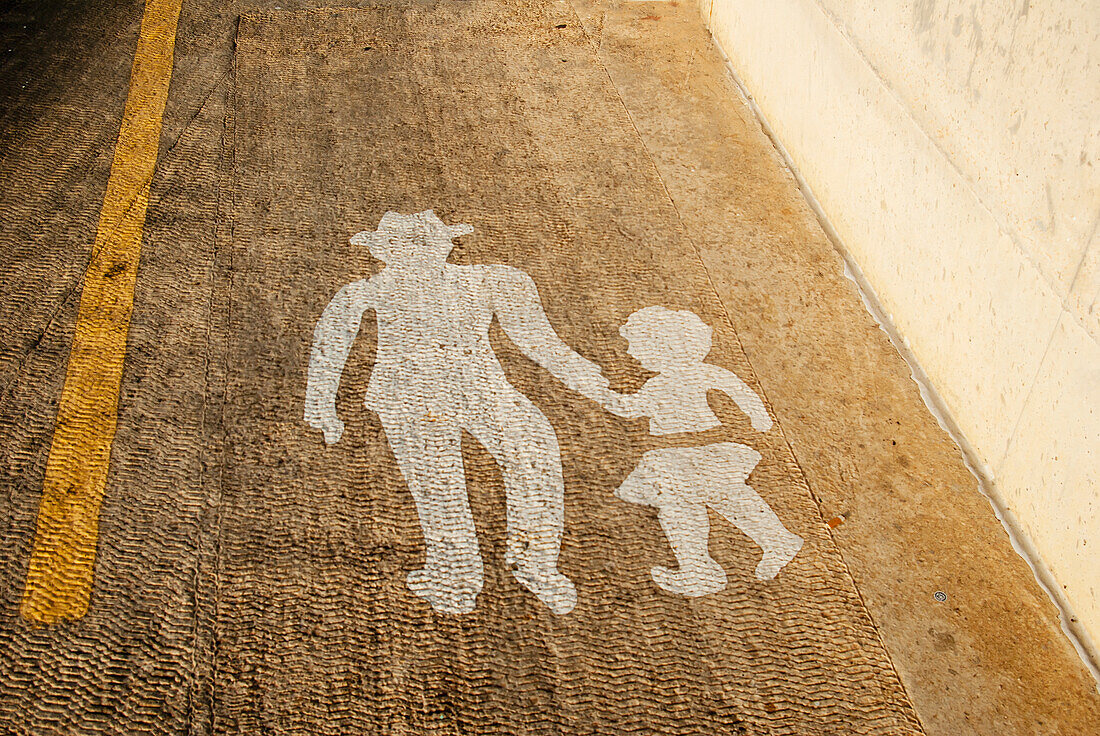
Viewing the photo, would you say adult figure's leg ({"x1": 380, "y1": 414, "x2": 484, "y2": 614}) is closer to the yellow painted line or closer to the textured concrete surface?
the textured concrete surface

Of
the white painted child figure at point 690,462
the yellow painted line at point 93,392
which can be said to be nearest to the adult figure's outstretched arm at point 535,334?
the white painted child figure at point 690,462

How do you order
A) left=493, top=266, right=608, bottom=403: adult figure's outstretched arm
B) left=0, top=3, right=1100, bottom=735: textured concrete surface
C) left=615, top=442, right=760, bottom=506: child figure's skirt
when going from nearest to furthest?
left=0, top=3, right=1100, bottom=735: textured concrete surface
left=615, top=442, right=760, bottom=506: child figure's skirt
left=493, top=266, right=608, bottom=403: adult figure's outstretched arm

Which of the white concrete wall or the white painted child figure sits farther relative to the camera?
the white painted child figure

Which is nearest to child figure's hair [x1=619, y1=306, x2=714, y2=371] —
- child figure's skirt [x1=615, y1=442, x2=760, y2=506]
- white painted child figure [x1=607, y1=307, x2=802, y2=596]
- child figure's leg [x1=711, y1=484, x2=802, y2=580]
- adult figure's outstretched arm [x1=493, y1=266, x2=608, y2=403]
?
white painted child figure [x1=607, y1=307, x2=802, y2=596]

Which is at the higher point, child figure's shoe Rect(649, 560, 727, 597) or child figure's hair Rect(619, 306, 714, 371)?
child figure's hair Rect(619, 306, 714, 371)

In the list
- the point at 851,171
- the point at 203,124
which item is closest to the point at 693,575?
the point at 851,171

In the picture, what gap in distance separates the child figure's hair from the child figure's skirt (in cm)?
44

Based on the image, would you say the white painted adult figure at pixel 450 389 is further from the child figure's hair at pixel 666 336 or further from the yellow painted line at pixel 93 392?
the yellow painted line at pixel 93 392

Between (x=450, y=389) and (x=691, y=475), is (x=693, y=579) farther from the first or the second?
(x=450, y=389)

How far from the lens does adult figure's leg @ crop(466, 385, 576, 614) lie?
9.20 feet

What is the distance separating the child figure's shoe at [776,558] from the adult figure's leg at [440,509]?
2.80 feet

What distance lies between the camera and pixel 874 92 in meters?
3.83

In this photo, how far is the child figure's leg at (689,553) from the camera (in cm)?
279

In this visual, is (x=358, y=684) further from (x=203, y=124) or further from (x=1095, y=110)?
(x=203, y=124)
